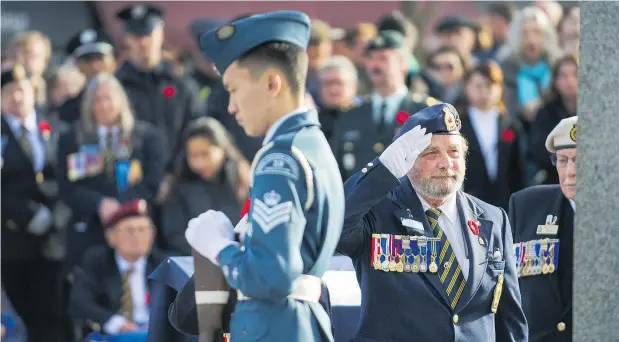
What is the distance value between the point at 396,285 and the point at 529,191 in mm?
1252

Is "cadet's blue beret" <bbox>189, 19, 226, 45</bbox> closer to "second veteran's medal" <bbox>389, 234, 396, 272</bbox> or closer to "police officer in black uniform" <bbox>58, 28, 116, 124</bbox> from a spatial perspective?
"police officer in black uniform" <bbox>58, 28, 116, 124</bbox>

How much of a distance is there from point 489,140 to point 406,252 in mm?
3923

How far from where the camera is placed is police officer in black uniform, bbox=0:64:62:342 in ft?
31.4

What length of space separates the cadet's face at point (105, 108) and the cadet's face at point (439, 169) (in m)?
4.33

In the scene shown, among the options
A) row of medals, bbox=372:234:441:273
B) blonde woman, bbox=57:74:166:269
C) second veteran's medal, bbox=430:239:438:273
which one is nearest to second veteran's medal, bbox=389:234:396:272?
row of medals, bbox=372:234:441:273

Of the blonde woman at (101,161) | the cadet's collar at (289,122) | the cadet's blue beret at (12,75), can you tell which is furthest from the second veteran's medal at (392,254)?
the cadet's blue beret at (12,75)

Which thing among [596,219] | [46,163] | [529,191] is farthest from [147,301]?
[596,219]

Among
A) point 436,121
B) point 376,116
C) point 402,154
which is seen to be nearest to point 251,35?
point 402,154

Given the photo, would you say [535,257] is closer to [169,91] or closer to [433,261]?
[433,261]

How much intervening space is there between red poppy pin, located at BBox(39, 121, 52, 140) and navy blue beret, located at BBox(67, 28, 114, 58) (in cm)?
118

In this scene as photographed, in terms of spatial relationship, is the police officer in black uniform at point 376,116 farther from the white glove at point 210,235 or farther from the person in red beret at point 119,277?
the white glove at point 210,235

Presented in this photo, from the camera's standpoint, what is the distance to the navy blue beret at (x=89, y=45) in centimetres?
1099

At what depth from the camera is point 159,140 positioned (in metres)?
9.45

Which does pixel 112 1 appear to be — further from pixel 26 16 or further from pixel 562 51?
pixel 562 51
